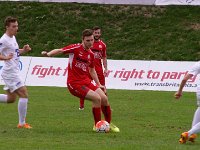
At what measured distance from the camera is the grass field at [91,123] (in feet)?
38.8

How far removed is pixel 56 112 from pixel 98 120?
4277 millimetres

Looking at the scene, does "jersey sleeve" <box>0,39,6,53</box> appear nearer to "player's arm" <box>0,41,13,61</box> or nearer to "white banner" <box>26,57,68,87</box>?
"player's arm" <box>0,41,13,61</box>

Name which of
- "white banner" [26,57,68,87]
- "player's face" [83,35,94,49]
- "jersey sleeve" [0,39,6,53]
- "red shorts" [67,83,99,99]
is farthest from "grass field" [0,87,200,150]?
"white banner" [26,57,68,87]

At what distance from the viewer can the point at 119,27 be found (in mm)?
37906

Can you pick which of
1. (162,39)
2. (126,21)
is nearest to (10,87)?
(162,39)

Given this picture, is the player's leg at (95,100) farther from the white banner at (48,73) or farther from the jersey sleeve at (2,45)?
the white banner at (48,73)

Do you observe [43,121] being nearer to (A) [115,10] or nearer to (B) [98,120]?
(B) [98,120]

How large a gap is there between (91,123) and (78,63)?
201 centimetres

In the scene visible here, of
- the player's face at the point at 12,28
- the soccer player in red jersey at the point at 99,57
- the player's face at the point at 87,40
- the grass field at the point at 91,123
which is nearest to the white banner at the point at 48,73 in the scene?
the grass field at the point at 91,123

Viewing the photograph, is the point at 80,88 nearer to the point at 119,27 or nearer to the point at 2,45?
the point at 2,45

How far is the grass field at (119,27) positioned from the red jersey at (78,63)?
19931mm

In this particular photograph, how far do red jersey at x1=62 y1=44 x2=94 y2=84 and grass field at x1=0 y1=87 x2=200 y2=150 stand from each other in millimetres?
1051

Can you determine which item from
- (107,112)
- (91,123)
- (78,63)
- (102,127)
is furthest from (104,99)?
(91,123)

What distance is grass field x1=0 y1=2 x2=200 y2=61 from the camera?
35.0 m
